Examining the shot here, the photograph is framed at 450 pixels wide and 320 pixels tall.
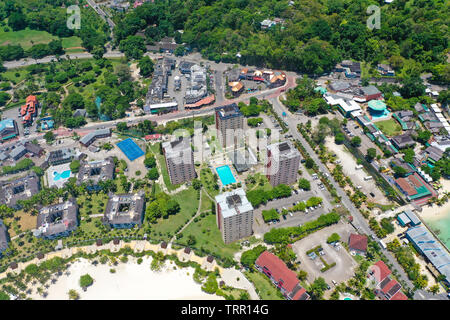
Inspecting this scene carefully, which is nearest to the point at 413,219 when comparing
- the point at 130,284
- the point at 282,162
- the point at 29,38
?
the point at 282,162

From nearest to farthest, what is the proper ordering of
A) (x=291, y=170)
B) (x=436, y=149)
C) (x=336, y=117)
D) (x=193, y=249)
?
(x=193, y=249) < (x=291, y=170) < (x=436, y=149) < (x=336, y=117)

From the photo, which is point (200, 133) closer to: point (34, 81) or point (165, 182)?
point (165, 182)

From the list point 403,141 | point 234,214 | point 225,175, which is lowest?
point 225,175

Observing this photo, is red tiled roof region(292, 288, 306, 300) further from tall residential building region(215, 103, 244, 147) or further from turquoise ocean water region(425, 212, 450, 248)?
tall residential building region(215, 103, 244, 147)

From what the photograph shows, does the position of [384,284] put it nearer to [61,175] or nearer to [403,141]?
[403,141]

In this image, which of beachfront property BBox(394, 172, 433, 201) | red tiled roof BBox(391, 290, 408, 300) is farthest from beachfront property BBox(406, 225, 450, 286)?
red tiled roof BBox(391, 290, 408, 300)

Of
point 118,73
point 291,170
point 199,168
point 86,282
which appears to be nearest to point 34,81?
point 118,73
